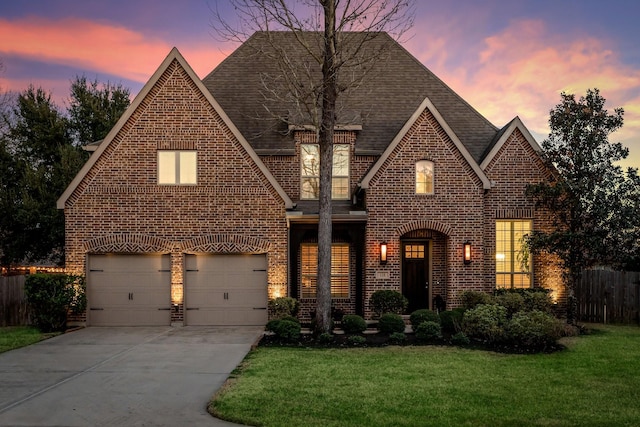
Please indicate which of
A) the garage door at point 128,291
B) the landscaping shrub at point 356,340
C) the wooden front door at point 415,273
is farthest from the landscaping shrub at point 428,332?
the garage door at point 128,291

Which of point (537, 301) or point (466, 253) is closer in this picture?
point (537, 301)

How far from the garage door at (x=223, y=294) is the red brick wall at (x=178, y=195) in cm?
39

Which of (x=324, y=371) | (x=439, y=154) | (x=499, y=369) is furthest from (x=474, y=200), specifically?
(x=324, y=371)

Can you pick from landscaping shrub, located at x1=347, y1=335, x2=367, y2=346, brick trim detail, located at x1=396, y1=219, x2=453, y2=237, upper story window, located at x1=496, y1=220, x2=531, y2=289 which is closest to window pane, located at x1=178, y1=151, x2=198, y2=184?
brick trim detail, located at x1=396, y1=219, x2=453, y2=237

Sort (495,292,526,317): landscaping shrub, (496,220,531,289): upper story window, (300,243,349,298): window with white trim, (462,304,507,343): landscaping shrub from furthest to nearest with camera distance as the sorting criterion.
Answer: (300,243,349,298): window with white trim
(496,220,531,289): upper story window
(495,292,526,317): landscaping shrub
(462,304,507,343): landscaping shrub

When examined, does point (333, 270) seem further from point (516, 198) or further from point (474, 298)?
point (516, 198)

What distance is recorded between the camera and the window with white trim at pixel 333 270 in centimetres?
1812

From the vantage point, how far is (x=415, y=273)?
59.5 ft

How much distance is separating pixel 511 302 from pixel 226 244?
28.9 ft

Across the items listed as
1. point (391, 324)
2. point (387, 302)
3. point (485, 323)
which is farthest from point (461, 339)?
point (387, 302)

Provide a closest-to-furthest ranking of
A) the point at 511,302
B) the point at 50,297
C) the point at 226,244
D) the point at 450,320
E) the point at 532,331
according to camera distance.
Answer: the point at 532,331 → the point at 450,320 → the point at 50,297 → the point at 511,302 → the point at 226,244

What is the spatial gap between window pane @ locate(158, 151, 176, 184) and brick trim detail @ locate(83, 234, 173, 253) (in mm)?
1855

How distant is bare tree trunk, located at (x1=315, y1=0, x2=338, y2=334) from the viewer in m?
13.7

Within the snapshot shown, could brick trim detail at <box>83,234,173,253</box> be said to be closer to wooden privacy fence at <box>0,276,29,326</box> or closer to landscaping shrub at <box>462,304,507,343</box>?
wooden privacy fence at <box>0,276,29,326</box>
